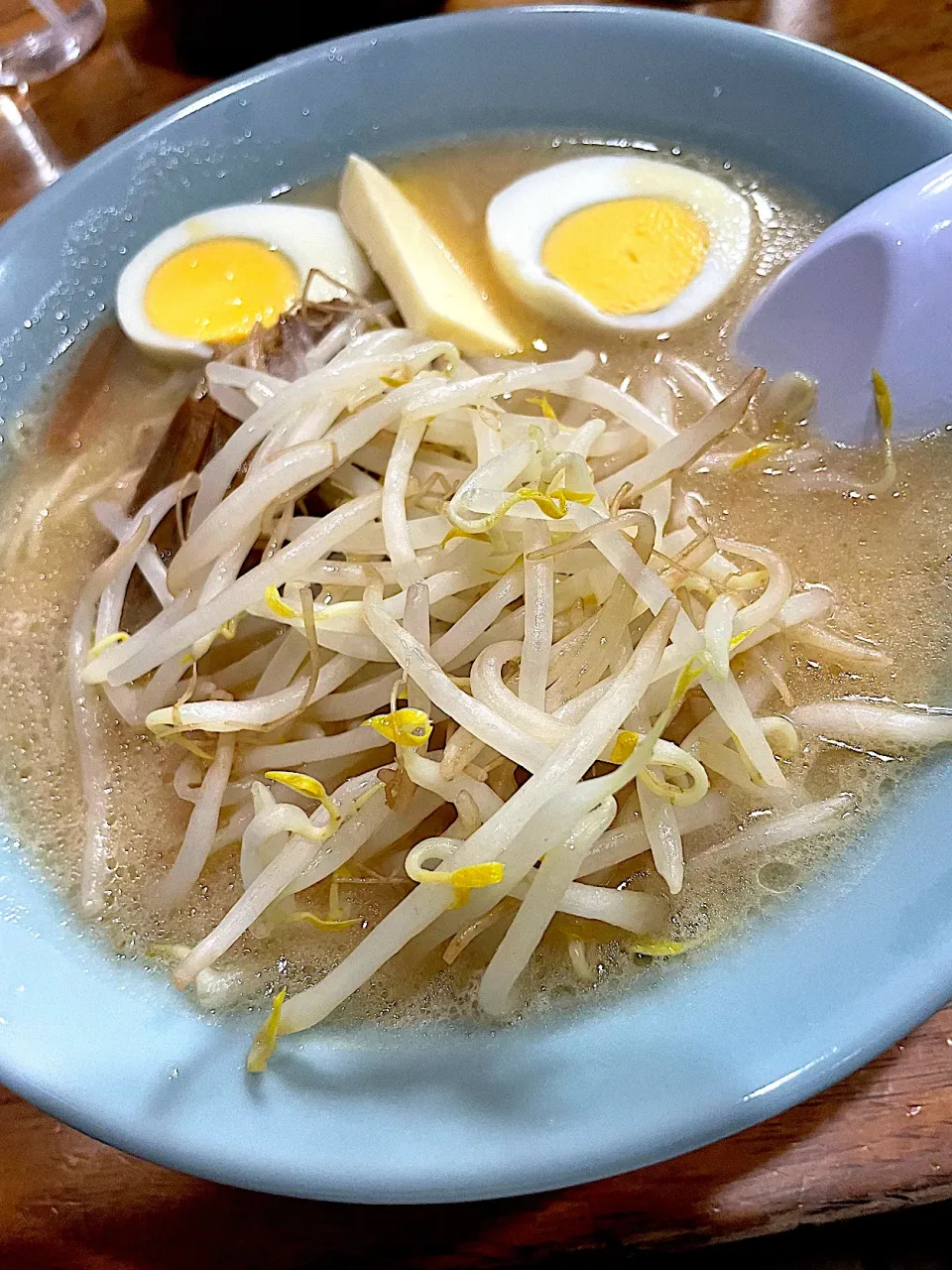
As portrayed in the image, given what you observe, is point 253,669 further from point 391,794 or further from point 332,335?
point 332,335

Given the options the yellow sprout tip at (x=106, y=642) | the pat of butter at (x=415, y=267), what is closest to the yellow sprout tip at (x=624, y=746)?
the yellow sprout tip at (x=106, y=642)

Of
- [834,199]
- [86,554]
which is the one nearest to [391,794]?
[86,554]

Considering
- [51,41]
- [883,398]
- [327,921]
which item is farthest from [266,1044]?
[51,41]

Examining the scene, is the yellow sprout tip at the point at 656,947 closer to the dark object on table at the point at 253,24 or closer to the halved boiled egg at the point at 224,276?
the halved boiled egg at the point at 224,276

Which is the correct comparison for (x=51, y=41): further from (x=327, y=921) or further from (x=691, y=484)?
(x=327, y=921)

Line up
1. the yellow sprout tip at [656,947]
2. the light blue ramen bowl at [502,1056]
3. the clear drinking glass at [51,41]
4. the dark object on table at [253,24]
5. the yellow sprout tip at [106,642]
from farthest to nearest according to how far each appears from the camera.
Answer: the clear drinking glass at [51,41]
the dark object on table at [253,24]
the yellow sprout tip at [106,642]
the yellow sprout tip at [656,947]
the light blue ramen bowl at [502,1056]

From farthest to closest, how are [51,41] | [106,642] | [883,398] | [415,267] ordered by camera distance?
[51,41] → [415,267] → [883,398] → [106,642]

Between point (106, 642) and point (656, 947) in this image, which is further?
point (106, 642)
